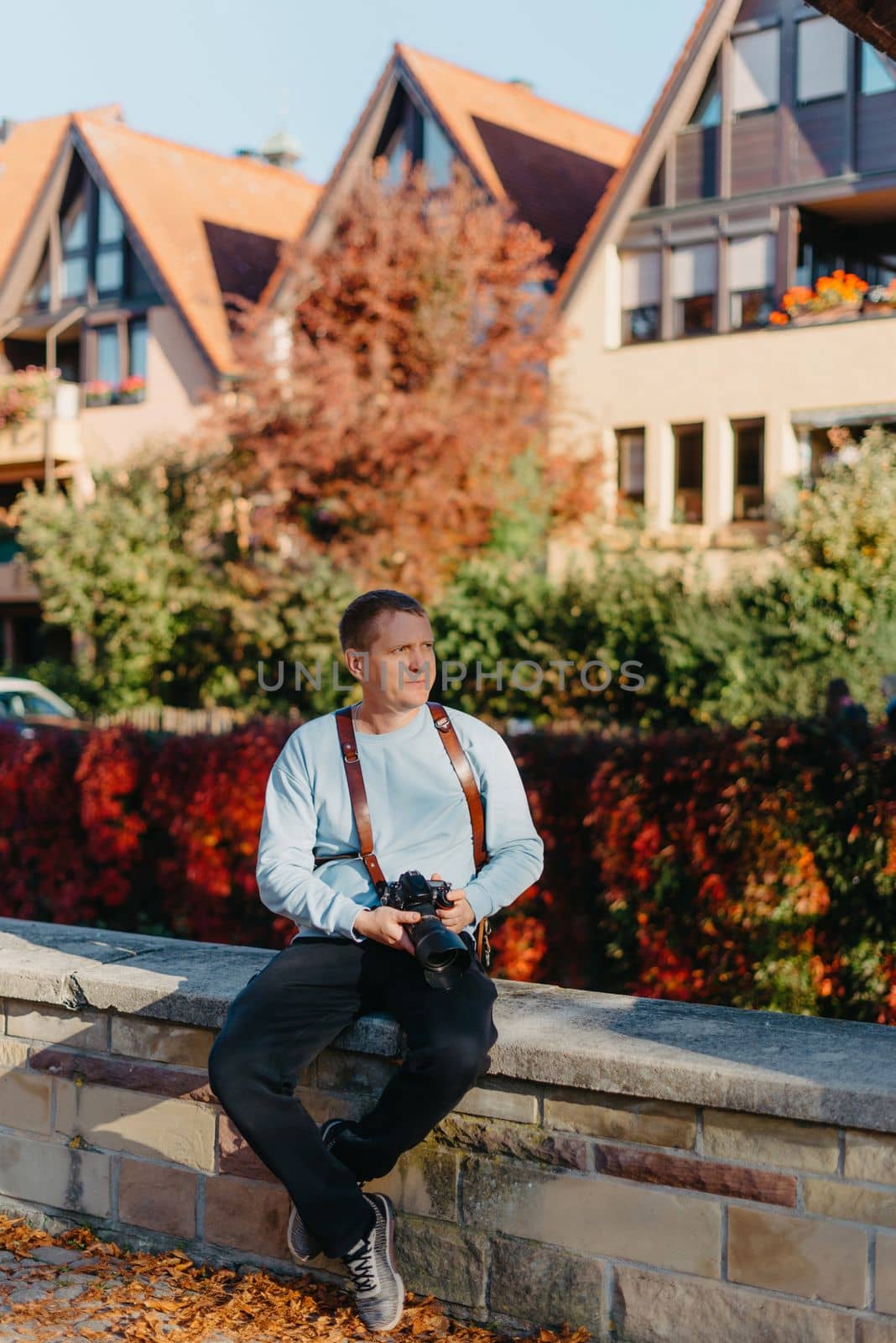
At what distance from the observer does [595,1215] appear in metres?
3.43

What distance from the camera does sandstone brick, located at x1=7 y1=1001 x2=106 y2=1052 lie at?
4203 mm

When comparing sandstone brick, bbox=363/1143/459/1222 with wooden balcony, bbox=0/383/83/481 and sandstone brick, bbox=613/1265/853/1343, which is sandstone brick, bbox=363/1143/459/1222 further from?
wooden balcony, bbox=0/383/83/481

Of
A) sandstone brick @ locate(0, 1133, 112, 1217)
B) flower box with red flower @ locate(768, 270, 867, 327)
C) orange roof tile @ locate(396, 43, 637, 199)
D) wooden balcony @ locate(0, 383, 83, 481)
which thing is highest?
orange roof tile @ locate(396, 43, 637, 199)

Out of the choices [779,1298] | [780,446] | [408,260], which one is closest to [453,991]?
[779,1298]

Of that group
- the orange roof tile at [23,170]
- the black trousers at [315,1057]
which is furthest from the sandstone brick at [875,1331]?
the orange roof tile at [23,170]

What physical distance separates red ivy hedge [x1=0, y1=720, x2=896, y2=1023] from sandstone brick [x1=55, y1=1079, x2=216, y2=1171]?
2478 mm

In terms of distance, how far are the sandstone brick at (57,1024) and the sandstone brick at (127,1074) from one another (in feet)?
0.12

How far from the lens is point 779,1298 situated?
10.5ft

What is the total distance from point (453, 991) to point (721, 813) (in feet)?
7.74

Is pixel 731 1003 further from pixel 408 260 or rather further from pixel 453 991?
pixel 408 260

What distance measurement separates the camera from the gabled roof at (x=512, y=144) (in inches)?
989

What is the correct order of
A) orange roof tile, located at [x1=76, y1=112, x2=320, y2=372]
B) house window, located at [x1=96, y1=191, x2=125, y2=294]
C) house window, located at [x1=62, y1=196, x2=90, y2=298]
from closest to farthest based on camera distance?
orange roof tile, located at [x1=76, y1=112, x2=320, y2=372]
house window, located at [x1=96, y1=191, x2=125, y2=294]
house window, located at [x1=62, y1=196, x2=90, y2=298]

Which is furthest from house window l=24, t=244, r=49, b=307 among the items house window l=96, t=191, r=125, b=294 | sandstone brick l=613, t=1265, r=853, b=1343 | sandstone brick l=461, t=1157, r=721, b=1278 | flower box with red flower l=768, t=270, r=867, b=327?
sandstone brick l=613, t=1265, r=853, b=1343

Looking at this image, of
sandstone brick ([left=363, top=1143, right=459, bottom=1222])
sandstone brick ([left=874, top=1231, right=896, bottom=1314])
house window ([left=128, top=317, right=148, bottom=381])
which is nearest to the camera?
sandstone brick ([left=874, top=1231, right=896, bottom=1314])
